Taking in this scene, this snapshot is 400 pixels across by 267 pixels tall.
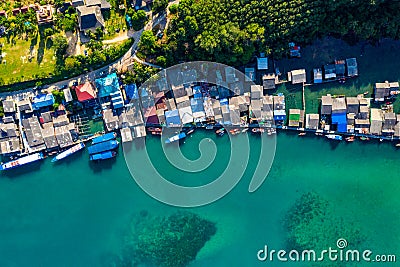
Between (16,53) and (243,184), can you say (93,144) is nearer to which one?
(16,53)

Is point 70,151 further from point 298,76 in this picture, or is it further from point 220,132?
point 298,76

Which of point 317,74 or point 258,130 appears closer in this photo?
point 317,74

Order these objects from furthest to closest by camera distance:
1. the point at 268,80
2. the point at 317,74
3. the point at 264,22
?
the point at 268,80, the point at 317,74, the point at 264,22

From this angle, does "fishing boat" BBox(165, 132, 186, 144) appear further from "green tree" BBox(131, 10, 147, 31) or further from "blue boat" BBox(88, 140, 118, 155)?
"green tree" BBox(131, 10, 147, 31)

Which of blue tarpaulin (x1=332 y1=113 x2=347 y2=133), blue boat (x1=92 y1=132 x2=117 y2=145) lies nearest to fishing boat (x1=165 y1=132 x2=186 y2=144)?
blue boat (x1=92 y1=132 x2=117 y2=145)

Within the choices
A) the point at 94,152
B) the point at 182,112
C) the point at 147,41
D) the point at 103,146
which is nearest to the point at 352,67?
the point at 182,112

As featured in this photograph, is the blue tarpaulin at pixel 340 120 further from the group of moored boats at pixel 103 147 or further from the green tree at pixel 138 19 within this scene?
the group of moored boats at pixel 103 147

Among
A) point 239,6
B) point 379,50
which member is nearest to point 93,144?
point 239,6
